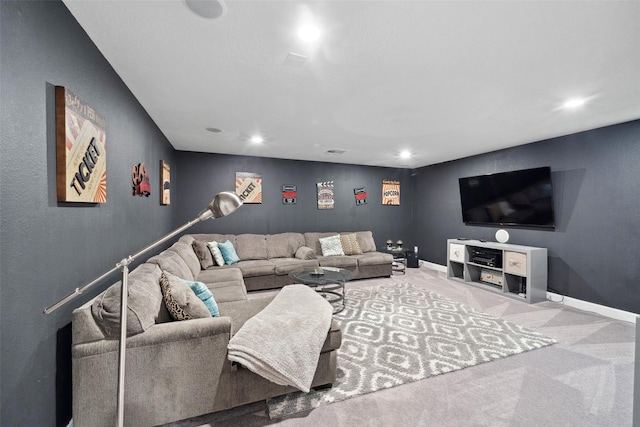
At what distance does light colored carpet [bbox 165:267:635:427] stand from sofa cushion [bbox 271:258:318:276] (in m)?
2.61

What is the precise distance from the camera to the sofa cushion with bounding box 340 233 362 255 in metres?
5.36

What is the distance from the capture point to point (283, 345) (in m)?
1.67

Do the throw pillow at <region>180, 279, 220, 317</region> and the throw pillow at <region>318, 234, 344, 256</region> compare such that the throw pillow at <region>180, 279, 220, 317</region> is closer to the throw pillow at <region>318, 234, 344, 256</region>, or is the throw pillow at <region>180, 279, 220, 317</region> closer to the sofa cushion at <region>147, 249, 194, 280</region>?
the sofa cushion at <region>147, 249, 194, 280</region>

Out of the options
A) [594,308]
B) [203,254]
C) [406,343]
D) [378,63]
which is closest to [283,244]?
[203,254]

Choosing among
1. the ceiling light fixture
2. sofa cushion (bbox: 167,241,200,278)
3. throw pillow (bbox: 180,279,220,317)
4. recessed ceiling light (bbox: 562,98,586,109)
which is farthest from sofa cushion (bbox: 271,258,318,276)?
recessed ceiling light (bbox: 562,98,586,109)

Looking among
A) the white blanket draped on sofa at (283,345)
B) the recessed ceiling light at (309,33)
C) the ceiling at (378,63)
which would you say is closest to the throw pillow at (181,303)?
the white blanket draped on sofa at (283,345)

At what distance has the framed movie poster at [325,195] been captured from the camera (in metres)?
5.87

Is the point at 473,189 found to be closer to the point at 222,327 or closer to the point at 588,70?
the point at 588,70

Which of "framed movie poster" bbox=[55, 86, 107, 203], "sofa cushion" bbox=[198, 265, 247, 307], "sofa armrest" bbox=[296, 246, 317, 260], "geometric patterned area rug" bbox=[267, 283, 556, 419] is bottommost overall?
"geometric patterned area rug" bbox=[267, 283, 556, 419]

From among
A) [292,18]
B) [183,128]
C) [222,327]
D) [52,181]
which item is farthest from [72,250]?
[183,128]

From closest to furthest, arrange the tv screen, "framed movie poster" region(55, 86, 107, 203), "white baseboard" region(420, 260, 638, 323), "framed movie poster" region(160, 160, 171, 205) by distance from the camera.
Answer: "framed movie poster" region(55, 86, 107, 203)
"white baseboard" region(420, 260, 638, 323)
"framed movie poster" region(160, 160, 171, 205)
the tv screen

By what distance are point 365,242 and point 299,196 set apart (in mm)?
1777

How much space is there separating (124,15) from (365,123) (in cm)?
254

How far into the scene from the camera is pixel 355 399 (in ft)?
5.94
